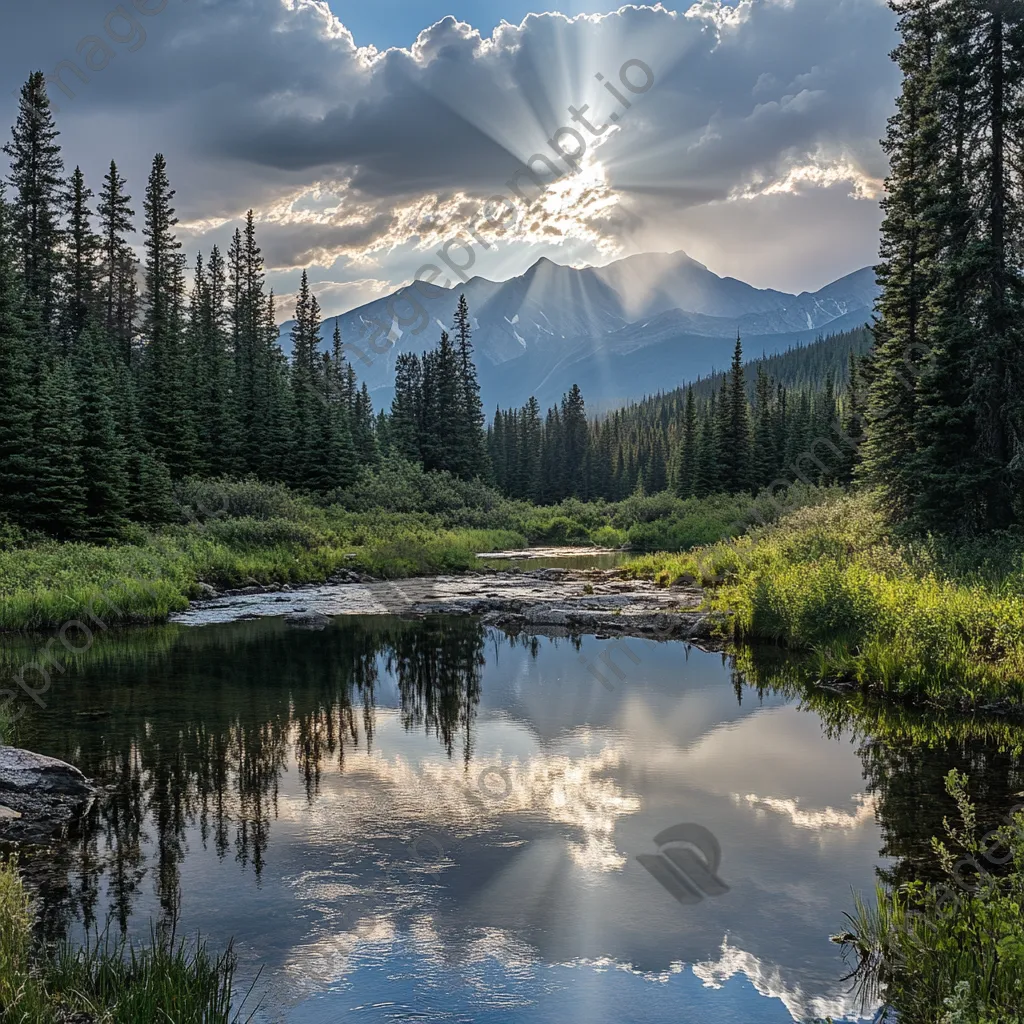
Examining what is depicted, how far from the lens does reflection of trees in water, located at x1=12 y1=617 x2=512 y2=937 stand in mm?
8398

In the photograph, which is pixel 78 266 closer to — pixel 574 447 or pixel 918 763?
pixel 918 763

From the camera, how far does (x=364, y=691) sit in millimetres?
16766

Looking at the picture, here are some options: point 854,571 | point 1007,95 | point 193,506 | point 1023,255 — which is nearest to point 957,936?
point 854,571

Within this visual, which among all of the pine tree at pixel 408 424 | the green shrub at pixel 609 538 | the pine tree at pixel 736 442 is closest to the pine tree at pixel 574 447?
the pine tree at pixel 408 424

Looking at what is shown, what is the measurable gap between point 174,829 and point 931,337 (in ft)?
74.8

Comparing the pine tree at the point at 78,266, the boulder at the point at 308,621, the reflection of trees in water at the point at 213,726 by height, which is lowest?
the reflection of trees in water at the point at 213,726

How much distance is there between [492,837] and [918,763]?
607cm

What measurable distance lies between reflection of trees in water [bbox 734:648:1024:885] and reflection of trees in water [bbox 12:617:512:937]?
584 centimetres

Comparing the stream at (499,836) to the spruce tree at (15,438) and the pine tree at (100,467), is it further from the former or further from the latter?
the pine tree at (100,467)

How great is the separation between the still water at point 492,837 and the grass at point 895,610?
168cm

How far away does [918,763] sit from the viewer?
11.2 m

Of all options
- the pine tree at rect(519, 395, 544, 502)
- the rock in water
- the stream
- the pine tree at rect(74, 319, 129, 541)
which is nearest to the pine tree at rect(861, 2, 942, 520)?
the stream

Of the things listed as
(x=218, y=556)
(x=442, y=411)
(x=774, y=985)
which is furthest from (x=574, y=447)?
(x=774, y=985)

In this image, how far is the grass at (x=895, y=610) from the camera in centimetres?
1364
